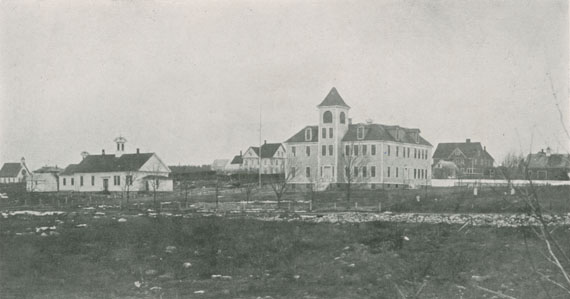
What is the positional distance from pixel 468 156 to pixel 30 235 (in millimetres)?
79506

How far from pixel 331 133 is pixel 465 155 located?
129ft

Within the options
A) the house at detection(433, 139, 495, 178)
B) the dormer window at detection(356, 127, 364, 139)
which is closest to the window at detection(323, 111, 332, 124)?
the dormer window at detection(356, 127, 364, 139)

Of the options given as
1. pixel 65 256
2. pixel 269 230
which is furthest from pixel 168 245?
pixel 269 230

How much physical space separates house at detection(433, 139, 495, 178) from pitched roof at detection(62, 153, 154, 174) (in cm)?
4489

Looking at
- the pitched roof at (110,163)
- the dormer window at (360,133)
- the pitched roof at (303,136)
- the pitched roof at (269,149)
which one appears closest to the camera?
the dormer window at (360,133)

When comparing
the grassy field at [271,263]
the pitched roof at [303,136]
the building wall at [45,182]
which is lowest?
the grassy field at [271,263]

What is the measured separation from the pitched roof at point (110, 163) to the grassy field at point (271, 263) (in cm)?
4829

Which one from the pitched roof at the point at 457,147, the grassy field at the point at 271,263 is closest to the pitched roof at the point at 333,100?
the pitched roof at the point at 457,147

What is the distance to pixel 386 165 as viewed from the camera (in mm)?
60875

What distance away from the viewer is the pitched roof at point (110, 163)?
7069 centimetres

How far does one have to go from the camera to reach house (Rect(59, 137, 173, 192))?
230 ft

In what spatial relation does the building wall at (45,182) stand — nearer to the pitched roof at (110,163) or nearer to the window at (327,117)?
the pitched roof at (110,163)

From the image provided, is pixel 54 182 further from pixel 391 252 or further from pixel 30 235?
pixel 391 252

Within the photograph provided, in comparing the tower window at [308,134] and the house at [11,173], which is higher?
the tower window at [308,134]
